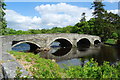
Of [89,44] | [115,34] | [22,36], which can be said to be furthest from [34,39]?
[115,34]

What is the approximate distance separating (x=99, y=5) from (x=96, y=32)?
686 cm

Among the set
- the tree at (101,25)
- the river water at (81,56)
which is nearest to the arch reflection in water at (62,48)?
the river water at (81,56)

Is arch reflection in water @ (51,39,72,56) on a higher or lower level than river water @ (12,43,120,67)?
higher

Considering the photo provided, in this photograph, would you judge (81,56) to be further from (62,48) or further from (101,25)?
(101,25)

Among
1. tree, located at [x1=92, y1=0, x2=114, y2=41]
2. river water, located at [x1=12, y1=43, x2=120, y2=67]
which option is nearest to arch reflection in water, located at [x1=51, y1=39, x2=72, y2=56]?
river water, located at [x1=12, y1=43, x2=120, y2=67]

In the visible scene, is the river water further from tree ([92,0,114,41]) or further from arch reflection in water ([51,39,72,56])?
tree ([92,0,114,41])

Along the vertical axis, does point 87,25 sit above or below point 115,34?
above

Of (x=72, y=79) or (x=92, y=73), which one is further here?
(x=92, y=73)

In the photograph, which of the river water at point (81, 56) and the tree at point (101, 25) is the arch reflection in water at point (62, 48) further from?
the tree at point (101, 25)

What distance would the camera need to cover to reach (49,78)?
3.30 m

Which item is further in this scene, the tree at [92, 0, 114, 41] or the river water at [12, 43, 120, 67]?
the tree at [92, 0, 114, 41]

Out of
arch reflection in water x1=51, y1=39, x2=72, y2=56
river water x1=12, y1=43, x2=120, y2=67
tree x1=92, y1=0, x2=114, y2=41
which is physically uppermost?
tree x1=92, y1=0, x2=114, y2=41

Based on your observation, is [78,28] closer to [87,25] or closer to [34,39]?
[87,25]

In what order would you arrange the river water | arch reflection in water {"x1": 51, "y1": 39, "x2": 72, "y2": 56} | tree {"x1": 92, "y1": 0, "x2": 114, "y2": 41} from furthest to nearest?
tree {"x1": 92, "y1": 0, "x2": 114, "y2": 41} < arch reflection in water {"x1": 51, "y1": 39, "x2": 72, "y2": 56} < the river water
